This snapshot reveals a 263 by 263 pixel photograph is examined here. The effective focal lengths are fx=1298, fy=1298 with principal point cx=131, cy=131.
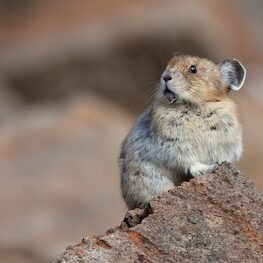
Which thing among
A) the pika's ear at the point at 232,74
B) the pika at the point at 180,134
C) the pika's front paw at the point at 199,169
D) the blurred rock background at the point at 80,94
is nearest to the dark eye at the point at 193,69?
the pika at the point at 180,134

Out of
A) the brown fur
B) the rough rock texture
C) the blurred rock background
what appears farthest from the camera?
the blurred rock background

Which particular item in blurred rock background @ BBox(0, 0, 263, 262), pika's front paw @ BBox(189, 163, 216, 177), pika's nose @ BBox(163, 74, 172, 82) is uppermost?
blurred rock background @ BBox(0, 0, 263, 262)

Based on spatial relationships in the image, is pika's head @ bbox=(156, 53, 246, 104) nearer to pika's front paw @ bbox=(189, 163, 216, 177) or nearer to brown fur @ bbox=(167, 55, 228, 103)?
brown fur @ bbox=(167, 55, 228, 103)

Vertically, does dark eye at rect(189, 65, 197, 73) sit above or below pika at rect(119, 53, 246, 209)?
above

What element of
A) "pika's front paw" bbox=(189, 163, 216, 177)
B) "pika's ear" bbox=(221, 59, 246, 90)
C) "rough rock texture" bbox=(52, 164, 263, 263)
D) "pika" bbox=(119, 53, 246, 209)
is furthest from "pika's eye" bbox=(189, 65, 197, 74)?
"rough rock texture" bbox=(52, 164, 263, 263)

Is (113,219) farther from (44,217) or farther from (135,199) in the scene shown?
(135,199)

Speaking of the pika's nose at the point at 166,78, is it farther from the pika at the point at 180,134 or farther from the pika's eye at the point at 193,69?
the pika's eye at the point at 193,69

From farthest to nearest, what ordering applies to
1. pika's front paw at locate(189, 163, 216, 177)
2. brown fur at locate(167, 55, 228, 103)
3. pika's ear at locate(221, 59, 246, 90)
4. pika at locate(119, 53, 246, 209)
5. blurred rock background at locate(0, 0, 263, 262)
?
blurred rock background at locate(0, 0, 263, 262) → pika's ear at locate(221, 59, 246, 90) → brown fur at locate(167, 55, 228, 103) → pika at locate(119, 53, 246, 209) → pika's front paw at locate(189, 163, 216, 177)
